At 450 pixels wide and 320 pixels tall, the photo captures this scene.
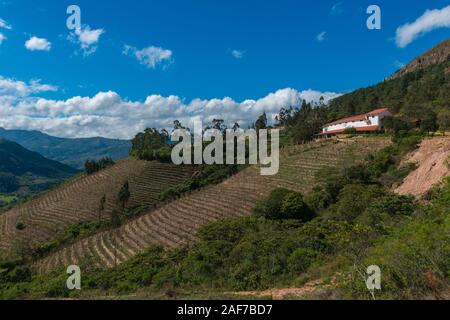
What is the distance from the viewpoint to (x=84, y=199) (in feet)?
216

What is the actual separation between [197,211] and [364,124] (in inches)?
1727

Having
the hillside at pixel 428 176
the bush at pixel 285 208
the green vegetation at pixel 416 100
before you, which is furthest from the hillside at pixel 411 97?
the bush at pixel 285 208

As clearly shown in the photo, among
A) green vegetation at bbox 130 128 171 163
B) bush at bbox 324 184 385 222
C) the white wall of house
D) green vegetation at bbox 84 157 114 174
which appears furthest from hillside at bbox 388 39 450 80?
bush at bbox 324 184 385 222

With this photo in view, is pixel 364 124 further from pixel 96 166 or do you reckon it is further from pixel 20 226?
pixel 20 226

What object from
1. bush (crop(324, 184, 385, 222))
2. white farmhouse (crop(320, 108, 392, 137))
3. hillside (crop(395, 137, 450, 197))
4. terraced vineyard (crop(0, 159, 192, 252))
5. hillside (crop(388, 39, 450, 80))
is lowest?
terraced vineyard (crop(0, 159, 192, 252))

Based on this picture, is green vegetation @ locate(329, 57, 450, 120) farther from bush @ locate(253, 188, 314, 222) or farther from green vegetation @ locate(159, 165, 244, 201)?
bush @ locate(253, 188, 314, 222)

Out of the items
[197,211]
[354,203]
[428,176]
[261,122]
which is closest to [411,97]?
[261,122]

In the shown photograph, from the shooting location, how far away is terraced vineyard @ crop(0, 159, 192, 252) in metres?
53.2

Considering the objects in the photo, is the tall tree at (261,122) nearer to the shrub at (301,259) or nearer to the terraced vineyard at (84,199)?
the terraced vineyard at (84,199)

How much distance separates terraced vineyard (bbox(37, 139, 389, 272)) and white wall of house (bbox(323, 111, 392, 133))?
15393 mm
